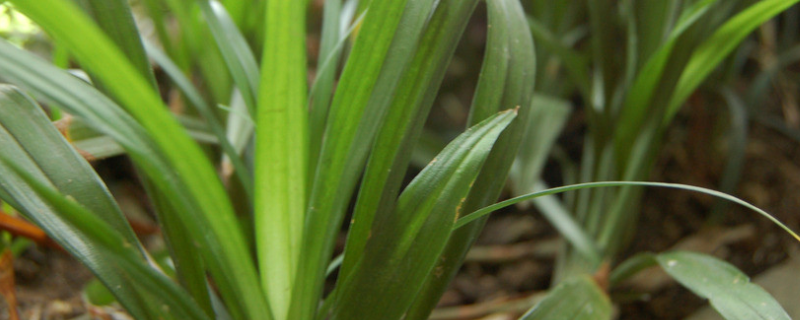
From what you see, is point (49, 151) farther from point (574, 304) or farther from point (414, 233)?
point (574, 304)

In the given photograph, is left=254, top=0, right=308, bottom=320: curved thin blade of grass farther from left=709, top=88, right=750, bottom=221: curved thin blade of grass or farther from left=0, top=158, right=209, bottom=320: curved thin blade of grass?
left=709, top=88, right=750, bottom=221: curved thin blade of grass

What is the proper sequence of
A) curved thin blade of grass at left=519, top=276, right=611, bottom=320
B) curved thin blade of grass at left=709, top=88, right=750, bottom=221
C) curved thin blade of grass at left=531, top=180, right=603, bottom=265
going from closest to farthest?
curved thin blade of grass at left=519, top=276, right=611, bottom=320 → curved thin blade of grass at left=531, top=180, right=603, bottom=265 → curved thin blade of grass at left=709, top=88, right=750, bottom=221

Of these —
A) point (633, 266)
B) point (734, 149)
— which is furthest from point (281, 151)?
point (734, 149)

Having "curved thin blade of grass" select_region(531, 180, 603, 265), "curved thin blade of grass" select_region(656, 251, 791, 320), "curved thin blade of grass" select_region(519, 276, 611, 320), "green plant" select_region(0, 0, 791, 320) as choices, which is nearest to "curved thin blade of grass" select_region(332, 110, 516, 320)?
"green plant" select_region(0, 0, 791, 320)

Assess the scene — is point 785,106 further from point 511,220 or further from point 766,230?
point 511,220

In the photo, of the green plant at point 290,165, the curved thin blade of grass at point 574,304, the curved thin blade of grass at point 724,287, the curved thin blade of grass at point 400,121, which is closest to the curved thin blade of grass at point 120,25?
the green plant at point 290,165

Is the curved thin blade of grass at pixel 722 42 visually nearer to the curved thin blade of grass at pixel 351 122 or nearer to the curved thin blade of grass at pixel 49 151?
the curved thin blade of grass at pixel 351 122
